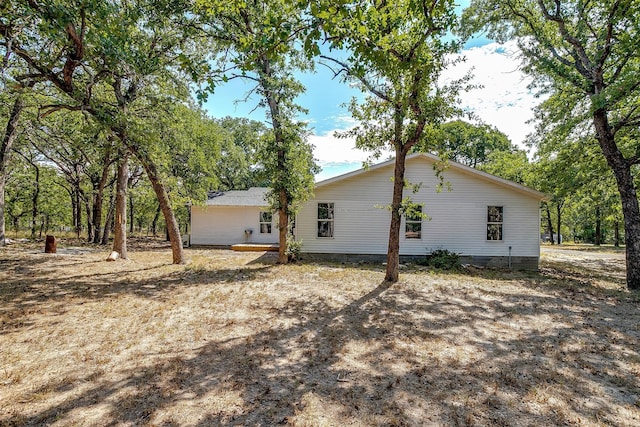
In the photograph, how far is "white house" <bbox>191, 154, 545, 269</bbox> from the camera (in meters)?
12.7

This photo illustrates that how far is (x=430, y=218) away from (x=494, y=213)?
107 inches

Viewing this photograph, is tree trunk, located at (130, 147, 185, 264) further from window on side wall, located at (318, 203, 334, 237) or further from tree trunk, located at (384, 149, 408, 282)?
tree trunk, located at (384, 149, 408, 282)

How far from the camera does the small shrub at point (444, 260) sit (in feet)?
39.0

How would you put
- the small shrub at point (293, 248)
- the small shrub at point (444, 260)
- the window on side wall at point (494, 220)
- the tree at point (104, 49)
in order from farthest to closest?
1. the window on side wall at point (494, 220)
2. the small shrub at point (293, 248)
3. the small shrub at point (444, 260)
4. the tree at point (104, 49)

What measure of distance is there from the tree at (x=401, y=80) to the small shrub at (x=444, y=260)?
3796 mm

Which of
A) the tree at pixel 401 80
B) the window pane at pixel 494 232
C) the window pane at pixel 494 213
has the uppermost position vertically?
Result: the tree at pixel 401 80

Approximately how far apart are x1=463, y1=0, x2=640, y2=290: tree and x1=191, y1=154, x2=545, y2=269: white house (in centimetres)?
342

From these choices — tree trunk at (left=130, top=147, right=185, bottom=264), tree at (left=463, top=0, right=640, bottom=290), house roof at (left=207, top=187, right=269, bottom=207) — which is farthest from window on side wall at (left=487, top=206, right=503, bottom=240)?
tree trunk at (left=130, top=147, right=185, bottom=264)

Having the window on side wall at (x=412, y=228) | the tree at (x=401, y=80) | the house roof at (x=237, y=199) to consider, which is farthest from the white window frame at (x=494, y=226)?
the house roof at (x=237, y=199)

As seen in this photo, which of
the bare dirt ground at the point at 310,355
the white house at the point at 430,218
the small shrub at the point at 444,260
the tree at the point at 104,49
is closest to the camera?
the bare dirt ground at the point at 310,355

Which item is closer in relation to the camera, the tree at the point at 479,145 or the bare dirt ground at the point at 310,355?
the bare dirt ground at the point at 310,355

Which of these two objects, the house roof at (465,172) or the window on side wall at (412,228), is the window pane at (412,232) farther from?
the house roof at (465,172)

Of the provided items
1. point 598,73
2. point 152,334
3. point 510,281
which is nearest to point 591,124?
point 598,73

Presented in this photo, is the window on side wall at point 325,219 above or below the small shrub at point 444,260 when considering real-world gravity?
above
